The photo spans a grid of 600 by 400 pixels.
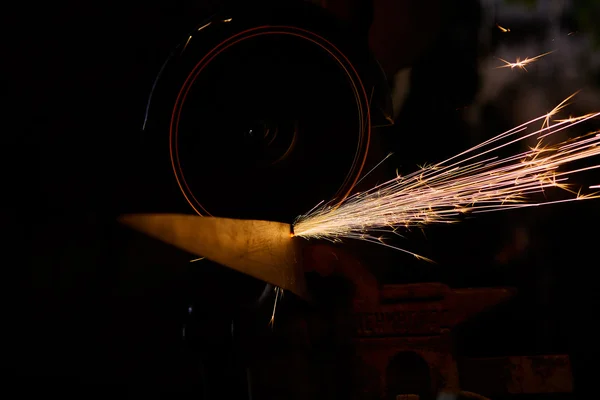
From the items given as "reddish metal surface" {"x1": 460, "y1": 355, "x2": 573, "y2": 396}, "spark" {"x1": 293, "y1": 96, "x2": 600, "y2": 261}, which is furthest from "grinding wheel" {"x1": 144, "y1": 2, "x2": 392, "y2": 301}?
"reddish metal surface" {"x1": 460, "y1": 355, "x2": 573, "y2": 396}

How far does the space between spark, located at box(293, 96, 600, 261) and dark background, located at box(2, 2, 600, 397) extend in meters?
0.04

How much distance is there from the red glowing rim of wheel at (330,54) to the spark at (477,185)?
8.0 inches

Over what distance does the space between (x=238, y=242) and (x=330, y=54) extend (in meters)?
0.41

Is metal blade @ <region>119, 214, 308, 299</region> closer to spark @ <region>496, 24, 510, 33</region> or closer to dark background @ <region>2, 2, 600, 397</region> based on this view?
dark background @ <region>2, 2, 600, 397</region>

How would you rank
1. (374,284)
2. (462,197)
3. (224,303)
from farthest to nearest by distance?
1. (462,197)
2. (374,284)
3. (224,303)

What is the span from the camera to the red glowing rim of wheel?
34.4 inches

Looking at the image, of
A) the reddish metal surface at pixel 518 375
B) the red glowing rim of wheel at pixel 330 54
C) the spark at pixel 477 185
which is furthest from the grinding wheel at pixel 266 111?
the reddish metal surface at pixel 518 375

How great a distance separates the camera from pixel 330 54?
91cm

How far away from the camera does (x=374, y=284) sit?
104 centimetres

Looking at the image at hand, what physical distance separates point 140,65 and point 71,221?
1.40ft

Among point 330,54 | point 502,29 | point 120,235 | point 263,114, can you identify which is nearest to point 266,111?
point 263,114

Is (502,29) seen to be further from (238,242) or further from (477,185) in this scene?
(238,242)

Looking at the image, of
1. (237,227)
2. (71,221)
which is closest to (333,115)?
(237,227)

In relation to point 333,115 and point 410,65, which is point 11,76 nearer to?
point 333,115
